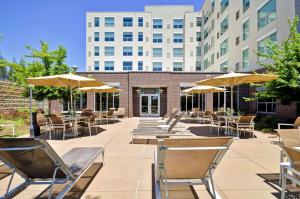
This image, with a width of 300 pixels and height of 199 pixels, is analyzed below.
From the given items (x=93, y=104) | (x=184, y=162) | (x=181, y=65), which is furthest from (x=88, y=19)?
(x=184, y=162)

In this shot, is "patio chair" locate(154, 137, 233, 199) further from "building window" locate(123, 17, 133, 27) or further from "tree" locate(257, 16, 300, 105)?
"building window" locate(123, 17, 133, 27)

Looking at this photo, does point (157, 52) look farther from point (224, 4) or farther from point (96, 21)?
point (224, 4)

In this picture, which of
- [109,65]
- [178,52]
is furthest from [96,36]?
[178,52]

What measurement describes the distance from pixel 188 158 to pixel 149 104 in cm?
2069

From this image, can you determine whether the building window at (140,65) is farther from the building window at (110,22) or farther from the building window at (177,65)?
the building window at (110,22)

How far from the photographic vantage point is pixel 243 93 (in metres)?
22.2

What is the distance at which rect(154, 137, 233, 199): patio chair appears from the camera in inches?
113

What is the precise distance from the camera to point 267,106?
18797mm

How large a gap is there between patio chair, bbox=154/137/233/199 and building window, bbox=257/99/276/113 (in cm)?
1728

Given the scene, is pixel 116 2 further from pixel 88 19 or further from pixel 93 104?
pixel 93 104

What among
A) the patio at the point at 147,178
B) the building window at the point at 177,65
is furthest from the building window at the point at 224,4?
the patio at the point at 147,178

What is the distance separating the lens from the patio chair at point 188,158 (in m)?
2.87

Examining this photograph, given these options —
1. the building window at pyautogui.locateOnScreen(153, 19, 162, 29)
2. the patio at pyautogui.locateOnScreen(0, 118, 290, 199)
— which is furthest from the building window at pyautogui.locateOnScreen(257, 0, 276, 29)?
the building window at pyautogui.locateOnScreen(153, 19, 162, 29)

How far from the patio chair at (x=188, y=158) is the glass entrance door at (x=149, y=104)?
20.3m
